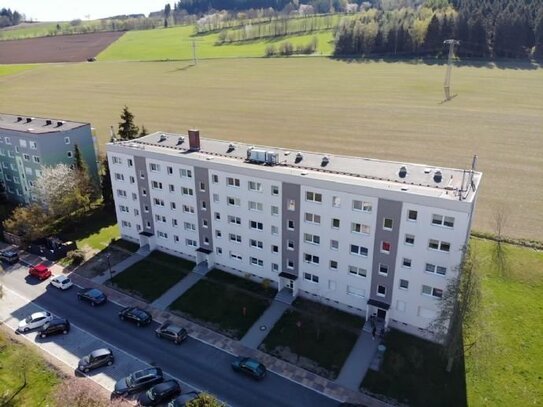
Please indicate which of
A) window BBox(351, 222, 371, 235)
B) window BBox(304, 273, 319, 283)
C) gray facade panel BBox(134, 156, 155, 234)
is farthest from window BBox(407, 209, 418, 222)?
gray facade panel BBox(134, 156, 155, 234)

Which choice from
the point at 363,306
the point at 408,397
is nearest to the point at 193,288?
the point at 363,306

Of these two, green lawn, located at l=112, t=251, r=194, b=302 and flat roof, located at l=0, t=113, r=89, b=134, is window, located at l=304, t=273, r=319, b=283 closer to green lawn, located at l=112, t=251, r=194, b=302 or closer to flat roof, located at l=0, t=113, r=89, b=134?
green lawn, located at l=112, t=251, r=194, b=302

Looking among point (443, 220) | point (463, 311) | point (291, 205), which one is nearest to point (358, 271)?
point (291, 205)

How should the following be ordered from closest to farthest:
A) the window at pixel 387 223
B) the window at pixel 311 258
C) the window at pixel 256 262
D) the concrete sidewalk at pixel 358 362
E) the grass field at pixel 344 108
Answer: the concrete sidewalk at pixel 358 362 → the window at pixel 387 223 → the window at pixel 311 258 → the window at pixel 256 262 → the grass field at pixel 344 108

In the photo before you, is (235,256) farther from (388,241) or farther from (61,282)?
(61,282)

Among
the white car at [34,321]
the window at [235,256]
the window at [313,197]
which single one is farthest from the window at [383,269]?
the white car at [34,321]

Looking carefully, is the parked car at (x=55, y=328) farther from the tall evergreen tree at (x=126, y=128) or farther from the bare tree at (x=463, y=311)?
the tall evergreen tree at (x=126, y=128)

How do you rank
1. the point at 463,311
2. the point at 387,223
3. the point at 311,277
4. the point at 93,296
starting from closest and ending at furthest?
the point at 463,311 < the point at 387,223 < the point at 311,277 < the point at 93,296

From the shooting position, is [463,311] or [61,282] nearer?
[463,311]
